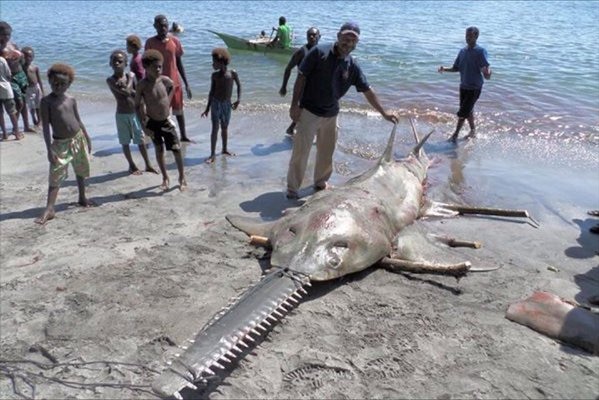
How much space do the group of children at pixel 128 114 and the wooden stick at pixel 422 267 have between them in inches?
126

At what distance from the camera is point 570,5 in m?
34.2

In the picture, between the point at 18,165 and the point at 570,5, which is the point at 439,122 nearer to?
the point at 18,165

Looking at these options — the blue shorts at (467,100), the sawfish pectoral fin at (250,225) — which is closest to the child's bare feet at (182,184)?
the sawfish pectoral fin at (250,225)

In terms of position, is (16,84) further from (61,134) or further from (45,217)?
(45,217)

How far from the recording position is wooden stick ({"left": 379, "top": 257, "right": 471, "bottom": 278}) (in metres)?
4.71

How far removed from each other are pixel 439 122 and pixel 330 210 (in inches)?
299

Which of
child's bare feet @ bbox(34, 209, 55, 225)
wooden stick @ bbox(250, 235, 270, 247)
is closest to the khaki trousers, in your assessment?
wooden stick @ bbox(250, 235, 270, 247)

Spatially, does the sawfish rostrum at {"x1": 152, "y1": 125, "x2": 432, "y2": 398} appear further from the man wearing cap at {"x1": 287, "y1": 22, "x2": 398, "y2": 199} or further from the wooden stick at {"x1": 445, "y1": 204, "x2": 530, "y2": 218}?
the man wearing cap at {"x1": 287, "y1": 22, "x2": 398, "y2": 199}

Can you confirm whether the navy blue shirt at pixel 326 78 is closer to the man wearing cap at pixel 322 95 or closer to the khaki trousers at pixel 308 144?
the man wearing cap at pixel 322 95

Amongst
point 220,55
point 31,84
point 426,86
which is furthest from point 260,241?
point 426,86

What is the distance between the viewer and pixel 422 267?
4750 mm

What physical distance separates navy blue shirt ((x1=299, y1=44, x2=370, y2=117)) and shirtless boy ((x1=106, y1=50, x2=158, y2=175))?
242 centimetres

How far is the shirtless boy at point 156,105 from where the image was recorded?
636cm

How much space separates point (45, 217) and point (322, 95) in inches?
137
